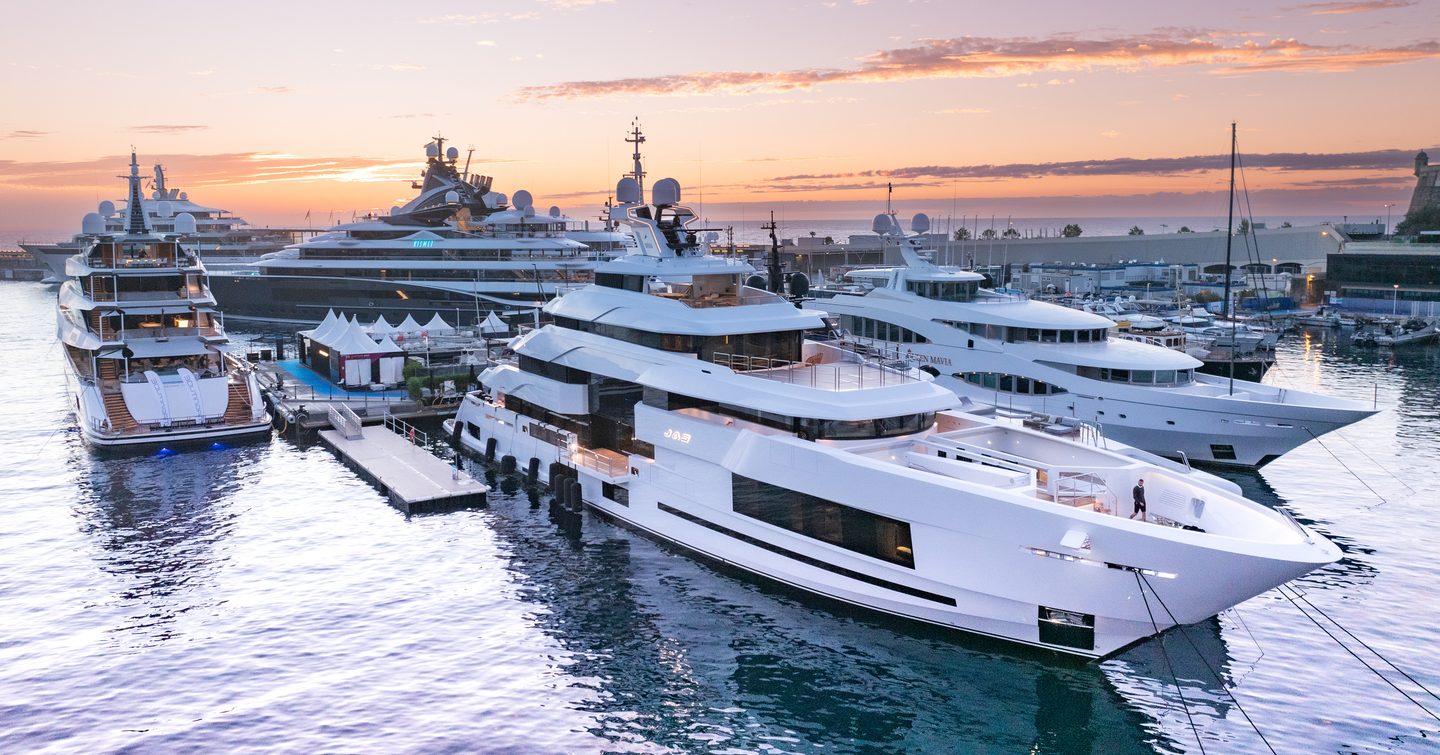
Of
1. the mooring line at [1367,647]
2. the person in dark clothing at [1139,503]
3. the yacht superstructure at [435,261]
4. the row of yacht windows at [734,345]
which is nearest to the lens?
the mooring line at [1367,647]

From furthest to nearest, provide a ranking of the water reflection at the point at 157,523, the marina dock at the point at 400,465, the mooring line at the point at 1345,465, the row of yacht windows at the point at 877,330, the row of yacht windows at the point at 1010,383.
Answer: the row of yacht windows at the point at 877,330 < the row of yacht windows at the point at 1010,383 < the mooring line at the point at 1345,465 < the marina dock at the point at 400,465 < the water reflection at the point at 157,523

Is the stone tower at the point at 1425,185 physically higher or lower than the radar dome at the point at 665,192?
higher

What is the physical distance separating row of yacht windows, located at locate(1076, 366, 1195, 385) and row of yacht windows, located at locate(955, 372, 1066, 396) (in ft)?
4.54

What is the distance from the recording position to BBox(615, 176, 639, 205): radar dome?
29.0 metres

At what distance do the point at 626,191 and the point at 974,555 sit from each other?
1655 cm

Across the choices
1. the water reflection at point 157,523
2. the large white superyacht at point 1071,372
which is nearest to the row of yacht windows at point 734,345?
the large white superyacht at point 1071,372

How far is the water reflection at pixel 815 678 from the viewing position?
15211 mm

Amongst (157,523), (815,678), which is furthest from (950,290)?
(157,523)

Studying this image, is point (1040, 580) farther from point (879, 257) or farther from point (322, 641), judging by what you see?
point (879, 257)

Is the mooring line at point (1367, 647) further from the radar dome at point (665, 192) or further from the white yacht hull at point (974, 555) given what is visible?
the radar dome at point (665, 192)

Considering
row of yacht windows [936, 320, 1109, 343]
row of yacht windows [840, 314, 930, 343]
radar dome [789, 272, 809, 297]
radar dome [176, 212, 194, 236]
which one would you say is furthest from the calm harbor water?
radar dome [176, 212, 194, 236]

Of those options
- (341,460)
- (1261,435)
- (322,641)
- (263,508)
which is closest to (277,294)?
(341,460)

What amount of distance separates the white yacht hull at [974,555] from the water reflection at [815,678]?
24.3 inches

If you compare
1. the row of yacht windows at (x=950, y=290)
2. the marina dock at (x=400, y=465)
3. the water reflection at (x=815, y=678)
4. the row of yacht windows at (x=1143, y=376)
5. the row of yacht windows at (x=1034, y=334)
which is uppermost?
the row of yacht windows at (x=950, y=290)
